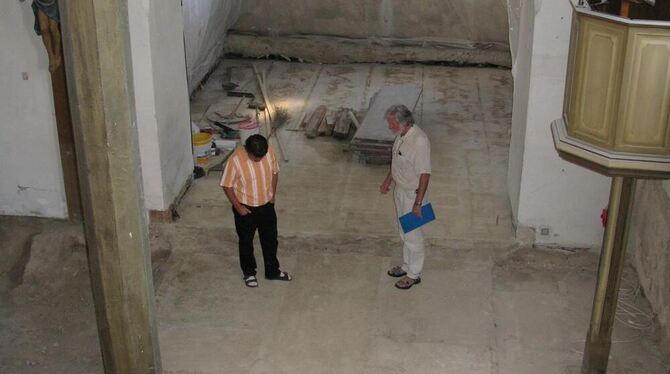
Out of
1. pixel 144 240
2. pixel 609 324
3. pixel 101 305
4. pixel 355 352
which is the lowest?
pixel 355 352

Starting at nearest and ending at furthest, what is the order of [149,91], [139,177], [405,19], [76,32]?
[76,32] < [139,177] < [149,91] < [405,19]

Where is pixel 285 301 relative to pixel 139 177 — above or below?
below

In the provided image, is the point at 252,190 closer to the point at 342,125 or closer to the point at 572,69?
the point at 572,69

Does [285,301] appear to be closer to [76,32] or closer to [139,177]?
[139,177]

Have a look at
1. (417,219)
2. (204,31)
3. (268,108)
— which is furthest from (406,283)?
(204,31)

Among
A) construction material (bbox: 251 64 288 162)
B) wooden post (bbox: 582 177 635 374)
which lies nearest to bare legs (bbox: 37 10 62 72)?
construction material (bbox: 251 64 288 162)

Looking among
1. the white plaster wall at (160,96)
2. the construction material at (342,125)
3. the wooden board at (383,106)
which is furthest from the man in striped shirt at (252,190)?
the construction material at (342,125)

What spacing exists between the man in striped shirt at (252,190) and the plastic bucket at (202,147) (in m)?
2.62

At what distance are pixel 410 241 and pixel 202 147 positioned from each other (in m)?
3.56

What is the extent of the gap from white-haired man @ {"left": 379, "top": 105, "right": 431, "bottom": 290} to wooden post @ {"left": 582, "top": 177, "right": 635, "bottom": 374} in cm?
169

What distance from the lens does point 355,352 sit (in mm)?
7156

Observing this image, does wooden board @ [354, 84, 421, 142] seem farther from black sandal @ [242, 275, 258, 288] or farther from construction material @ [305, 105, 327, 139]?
black sandal @ [242, 275, 258, 288]

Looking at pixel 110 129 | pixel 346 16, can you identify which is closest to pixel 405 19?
pixel 346 16

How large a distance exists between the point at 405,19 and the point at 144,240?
977 centimetres
